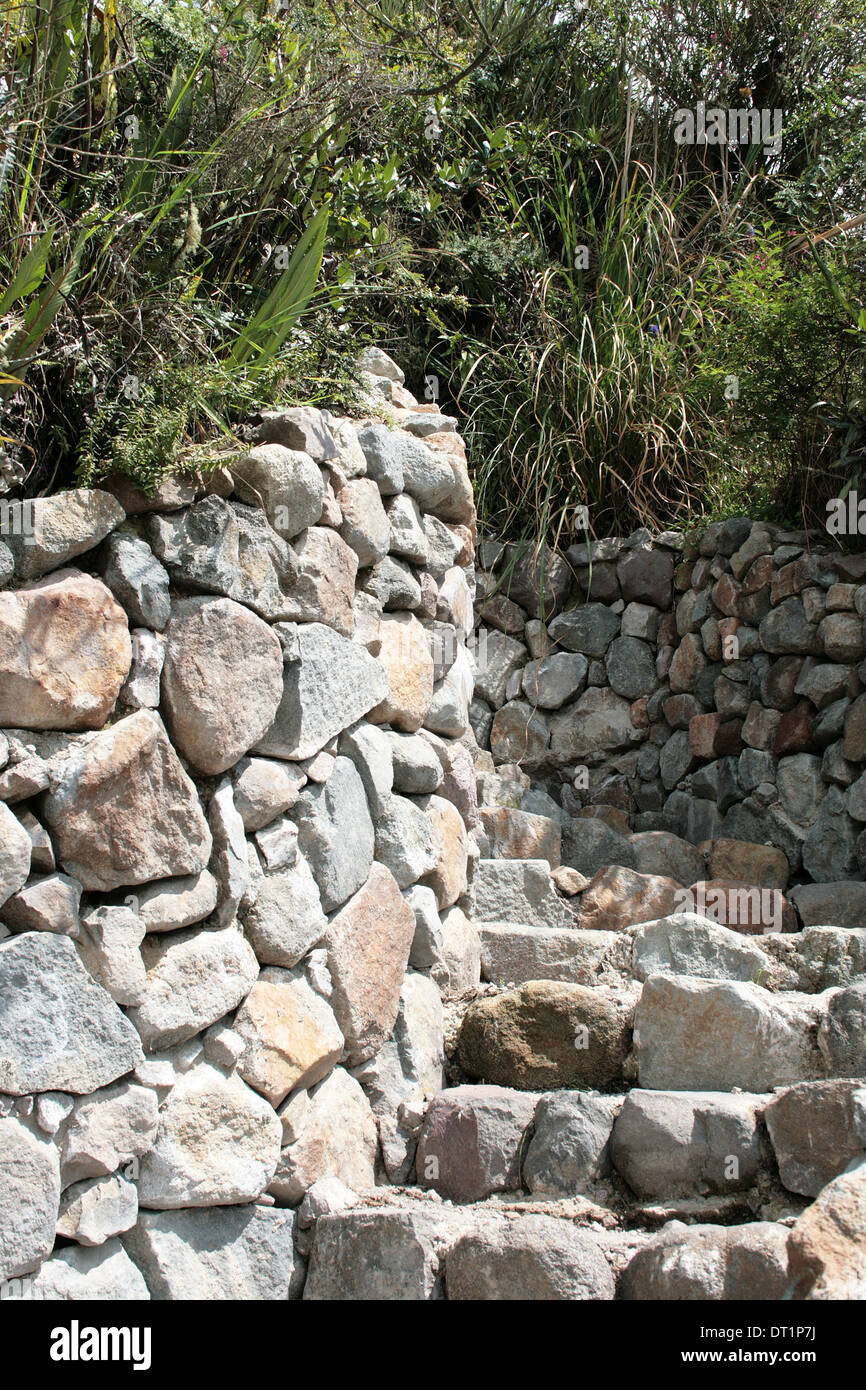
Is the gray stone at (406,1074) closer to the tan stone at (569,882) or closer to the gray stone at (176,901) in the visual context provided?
the gray stone at (176,901)

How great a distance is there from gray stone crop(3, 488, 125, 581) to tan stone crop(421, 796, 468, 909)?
4.54 ft

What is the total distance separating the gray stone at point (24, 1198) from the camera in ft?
5.68

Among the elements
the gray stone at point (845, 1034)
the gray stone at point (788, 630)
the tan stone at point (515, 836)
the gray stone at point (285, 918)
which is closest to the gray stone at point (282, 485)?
the gray stone at point (285, 918)

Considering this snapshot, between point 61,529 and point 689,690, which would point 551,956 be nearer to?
point 61,529

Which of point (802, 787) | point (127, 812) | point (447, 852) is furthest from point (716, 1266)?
point (802, 787)

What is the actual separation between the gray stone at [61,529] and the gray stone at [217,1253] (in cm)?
118

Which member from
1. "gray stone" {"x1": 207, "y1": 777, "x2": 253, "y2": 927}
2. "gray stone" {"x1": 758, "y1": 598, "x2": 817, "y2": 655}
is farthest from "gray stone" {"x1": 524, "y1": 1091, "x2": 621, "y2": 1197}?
"gray stone" {"x1": 758, "y1": 598, "x2": 817, "y2": 655}

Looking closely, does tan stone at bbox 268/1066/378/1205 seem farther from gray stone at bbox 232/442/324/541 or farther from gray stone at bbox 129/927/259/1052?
gray stone at bbox 232/442/324/541

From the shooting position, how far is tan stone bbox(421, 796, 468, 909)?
10.1ft

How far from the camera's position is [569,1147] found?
8.05 ft

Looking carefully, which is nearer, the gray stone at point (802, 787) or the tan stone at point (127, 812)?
the tan stone at point (127, 812)

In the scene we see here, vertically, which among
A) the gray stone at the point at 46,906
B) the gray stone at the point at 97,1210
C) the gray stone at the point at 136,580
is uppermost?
the gray stone at the point at 136,580

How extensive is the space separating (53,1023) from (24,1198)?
262mm

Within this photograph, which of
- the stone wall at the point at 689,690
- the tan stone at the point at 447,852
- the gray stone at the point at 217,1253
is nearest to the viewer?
the gray stone at the point at 217,1253
